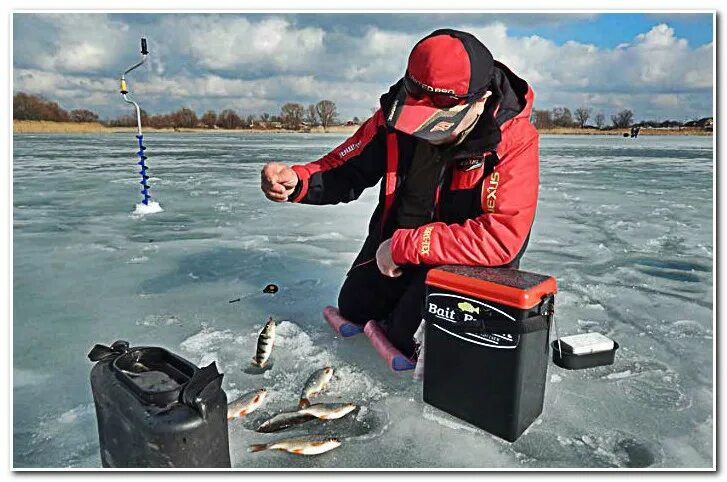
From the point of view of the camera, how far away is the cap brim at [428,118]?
1.84m

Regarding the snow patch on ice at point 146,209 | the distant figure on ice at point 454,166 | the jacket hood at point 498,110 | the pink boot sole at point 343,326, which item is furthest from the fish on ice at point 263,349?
the snow patch on ice at point 146,209

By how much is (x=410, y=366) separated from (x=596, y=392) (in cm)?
71

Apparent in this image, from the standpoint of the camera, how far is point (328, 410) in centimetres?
181

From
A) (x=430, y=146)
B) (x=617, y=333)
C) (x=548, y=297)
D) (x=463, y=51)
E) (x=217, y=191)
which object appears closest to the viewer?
(x=548, y=297)

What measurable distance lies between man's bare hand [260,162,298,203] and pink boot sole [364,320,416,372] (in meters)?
0.70

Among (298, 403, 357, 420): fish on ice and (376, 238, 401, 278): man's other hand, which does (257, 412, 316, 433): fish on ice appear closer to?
(298, 403, 357, 420): fish on ice

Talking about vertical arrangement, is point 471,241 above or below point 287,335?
above

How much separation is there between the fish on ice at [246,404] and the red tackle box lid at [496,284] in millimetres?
738

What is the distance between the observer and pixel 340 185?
2.55 meters

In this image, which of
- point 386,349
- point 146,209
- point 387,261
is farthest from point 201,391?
point 146,209

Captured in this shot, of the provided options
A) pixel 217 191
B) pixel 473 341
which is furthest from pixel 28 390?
pixel 217 191

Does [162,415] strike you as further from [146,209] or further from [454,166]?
[146,209]

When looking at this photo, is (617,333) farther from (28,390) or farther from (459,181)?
(28,390)

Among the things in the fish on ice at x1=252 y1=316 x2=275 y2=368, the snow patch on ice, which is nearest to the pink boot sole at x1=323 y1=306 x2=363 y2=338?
the fish on ice at x1=252 y1=316 x2=275 y2=368
